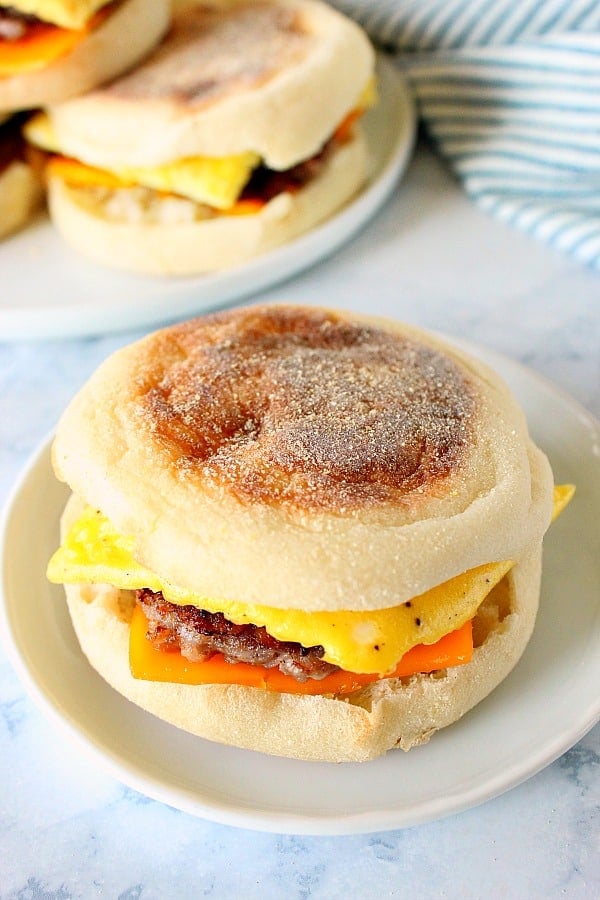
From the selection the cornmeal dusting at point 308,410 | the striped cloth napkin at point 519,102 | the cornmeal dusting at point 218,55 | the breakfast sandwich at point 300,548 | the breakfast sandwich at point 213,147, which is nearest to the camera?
the breakfast sandwich at point 300,548

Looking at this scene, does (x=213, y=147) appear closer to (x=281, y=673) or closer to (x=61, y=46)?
(x=61, y=46)

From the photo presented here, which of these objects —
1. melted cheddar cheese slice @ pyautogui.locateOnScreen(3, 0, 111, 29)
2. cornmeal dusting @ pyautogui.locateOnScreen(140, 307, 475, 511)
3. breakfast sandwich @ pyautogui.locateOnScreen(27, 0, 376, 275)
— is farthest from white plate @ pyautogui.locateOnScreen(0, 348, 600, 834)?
melted cheddar cheese slice @ pyautogui.locateOnScreen(3, 0, 111, 29)

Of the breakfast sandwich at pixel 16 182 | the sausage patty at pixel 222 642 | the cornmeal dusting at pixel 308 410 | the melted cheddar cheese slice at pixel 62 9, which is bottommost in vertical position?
the breakfast sandwich at pixel 16 182

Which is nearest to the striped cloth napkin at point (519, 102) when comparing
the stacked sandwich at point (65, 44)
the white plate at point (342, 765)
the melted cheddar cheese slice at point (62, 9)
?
the stacked sandwich at point (65, 44)

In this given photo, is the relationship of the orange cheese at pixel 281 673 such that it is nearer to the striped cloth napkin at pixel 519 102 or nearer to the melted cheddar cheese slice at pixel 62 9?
the striped cloth napkin at pixel 519 102

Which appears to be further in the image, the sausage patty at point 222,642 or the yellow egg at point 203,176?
the yellow egg at point 203,176

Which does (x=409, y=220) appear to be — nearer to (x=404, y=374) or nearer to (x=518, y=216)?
(x=518, y=216)
